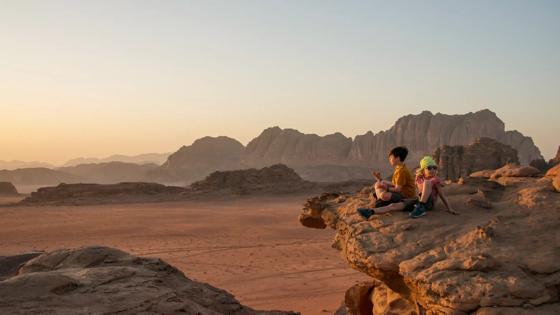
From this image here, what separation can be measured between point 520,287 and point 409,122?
85.9 meters

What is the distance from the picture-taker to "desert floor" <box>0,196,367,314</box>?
10.1 meters

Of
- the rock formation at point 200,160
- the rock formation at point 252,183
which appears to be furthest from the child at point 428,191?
the rock formation at point 200,160

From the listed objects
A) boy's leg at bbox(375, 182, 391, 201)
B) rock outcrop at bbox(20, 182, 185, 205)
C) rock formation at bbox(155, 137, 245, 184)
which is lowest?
rock outcrop at bbox(20, 182, 185, 205)

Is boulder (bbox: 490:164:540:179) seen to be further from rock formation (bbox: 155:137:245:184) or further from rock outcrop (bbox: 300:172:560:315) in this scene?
rock formation (bbox: 155:137:245:184)

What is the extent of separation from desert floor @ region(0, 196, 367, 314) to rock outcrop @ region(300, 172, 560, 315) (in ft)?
11.4

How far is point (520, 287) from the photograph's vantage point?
12.8ft

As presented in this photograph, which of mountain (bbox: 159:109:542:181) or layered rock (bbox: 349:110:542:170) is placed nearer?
layered rock (bbox: 349:110:542:170)

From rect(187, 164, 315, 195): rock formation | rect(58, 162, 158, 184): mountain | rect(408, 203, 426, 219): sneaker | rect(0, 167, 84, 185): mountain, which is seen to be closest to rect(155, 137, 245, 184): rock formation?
rect(58, 162, 158, 184): mountain

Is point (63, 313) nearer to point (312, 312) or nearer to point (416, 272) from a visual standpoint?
point (416, 272)

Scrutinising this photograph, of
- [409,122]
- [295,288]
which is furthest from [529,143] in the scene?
[295,288]

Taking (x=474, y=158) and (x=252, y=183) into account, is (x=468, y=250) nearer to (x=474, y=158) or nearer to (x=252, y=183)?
(x=474, y=158)

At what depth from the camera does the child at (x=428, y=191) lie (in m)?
5.25

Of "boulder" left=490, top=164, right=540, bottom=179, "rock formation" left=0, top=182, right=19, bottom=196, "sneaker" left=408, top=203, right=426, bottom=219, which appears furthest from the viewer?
"rock formation" left=0, top=182, right=19, bottom=196

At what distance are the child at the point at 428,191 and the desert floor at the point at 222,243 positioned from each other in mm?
3732
